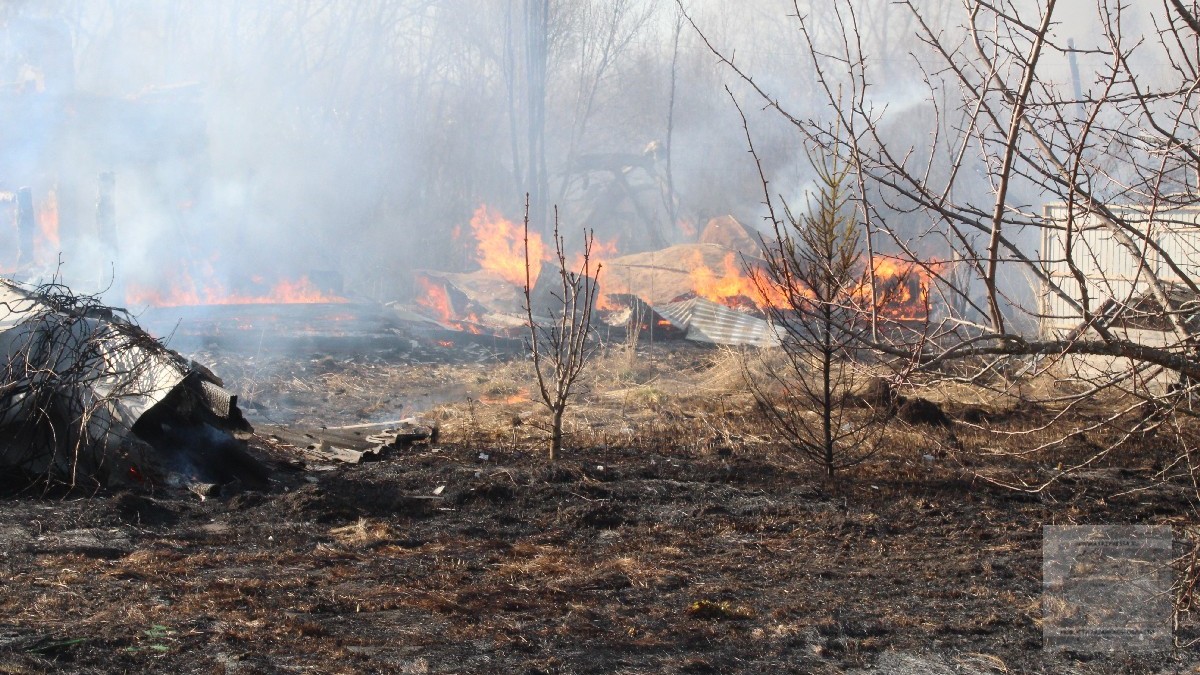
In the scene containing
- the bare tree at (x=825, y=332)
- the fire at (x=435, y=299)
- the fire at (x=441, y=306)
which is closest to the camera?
the bare tree at (x=825, y=332)

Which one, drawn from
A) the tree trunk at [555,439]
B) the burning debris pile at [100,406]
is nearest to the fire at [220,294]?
the burning debris pile at [100,406]

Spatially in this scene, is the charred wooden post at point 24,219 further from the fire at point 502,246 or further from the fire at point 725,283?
the fire at point 725,283

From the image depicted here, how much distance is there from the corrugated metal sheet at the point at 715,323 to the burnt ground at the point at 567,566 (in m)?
7.91

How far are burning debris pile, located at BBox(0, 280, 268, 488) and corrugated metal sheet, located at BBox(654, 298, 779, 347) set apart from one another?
33.9 ft

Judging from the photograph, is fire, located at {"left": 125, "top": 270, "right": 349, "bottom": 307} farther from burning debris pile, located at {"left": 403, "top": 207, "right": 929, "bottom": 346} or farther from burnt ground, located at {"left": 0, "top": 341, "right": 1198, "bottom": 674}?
burnt ground, located at {"left": 0, "top": 341, "right": 1198, "bottom": 674}

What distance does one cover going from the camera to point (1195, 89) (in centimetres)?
310

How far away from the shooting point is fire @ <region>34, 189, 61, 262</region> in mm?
21359

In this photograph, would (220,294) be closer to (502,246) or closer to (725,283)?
(502,246)

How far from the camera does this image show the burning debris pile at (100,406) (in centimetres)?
679

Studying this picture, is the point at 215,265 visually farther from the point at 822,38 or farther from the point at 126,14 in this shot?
the point at 822,38

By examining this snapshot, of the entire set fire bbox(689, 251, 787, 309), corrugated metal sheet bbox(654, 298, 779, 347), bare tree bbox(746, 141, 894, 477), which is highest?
fire bbox(689, 251, 787, 309)

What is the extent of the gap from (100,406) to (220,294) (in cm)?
1486

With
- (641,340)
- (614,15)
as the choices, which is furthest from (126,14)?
(641,340)

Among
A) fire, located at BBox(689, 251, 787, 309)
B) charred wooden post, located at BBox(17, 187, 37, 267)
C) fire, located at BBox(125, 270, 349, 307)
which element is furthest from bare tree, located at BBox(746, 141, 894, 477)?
charred wooden post, located at BBox(17, 187, 37, 267)
